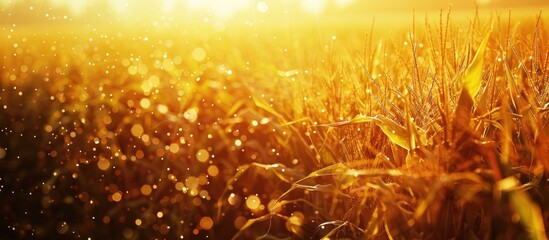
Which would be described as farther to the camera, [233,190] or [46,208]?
[46,208]

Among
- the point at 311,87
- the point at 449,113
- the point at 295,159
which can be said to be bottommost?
the point at 295,159

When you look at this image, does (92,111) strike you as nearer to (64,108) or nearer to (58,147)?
(64,108)

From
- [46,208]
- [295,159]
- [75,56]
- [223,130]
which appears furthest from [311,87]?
[75,56]

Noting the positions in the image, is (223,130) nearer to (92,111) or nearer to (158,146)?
(158,146)

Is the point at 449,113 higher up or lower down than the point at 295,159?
higher up

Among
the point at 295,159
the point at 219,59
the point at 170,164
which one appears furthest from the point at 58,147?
the point at 219,59

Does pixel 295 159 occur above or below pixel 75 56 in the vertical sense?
above

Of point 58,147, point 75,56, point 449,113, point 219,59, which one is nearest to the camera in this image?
point 449,113

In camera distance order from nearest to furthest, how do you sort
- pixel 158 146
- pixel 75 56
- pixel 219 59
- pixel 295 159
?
pixel 295 159, pixel 158 146, pixel 219 59, pixel 75 56

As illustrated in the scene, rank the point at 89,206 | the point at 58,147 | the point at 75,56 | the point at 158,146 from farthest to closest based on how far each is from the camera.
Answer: the point at 75,56 < the point at 58,147 < the point at 158,146 < the point at 89,206
